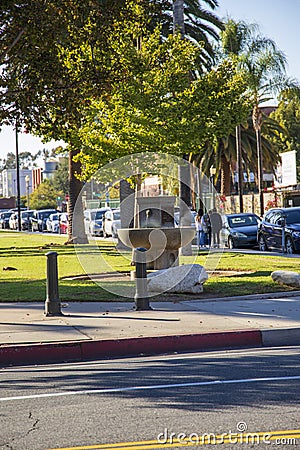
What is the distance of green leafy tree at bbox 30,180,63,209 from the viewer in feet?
359

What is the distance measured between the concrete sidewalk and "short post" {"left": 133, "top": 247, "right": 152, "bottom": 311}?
0.60 ft

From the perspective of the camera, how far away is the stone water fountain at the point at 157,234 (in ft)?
62.2

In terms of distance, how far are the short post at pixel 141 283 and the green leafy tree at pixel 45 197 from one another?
316 ft

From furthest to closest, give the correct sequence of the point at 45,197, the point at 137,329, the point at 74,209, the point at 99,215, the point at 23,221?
the point at 45,197, the point at 23,221, the point at 99,215, the point at 74,209, the point at 137,329

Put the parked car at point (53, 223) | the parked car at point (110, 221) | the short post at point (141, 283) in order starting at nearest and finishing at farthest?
the short post at point (141, 283) < the parked car at point (110, 221) < the parked car at point (53, 223)

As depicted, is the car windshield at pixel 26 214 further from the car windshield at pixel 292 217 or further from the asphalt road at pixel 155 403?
the asphalt road at pixel 155 403

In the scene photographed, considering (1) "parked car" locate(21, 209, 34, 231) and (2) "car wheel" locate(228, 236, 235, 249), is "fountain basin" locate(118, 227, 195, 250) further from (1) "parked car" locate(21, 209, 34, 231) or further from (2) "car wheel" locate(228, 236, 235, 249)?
(1) "parked car" locate(21, 209, 34, 231)

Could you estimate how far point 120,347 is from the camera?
35.3 ft

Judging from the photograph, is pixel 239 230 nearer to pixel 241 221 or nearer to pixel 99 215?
pixel 241 221

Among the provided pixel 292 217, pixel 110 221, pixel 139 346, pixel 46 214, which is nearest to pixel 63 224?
pixel 110 221

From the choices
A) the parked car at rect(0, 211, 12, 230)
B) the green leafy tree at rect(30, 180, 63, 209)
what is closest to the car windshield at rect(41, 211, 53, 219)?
the parked car at rect(0, 211, 12, 230)

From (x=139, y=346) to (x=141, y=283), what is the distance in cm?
283

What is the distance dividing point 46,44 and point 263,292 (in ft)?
21.2

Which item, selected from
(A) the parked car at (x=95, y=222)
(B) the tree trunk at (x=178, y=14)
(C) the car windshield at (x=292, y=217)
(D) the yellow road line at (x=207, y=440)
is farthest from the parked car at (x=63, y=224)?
(D) the yellow road line at (x=207, y=440)
